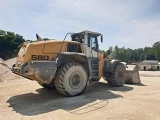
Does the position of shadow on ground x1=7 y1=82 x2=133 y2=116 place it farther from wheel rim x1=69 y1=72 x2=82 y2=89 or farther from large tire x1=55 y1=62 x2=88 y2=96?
wheel rim x1=69 y1=72 x2=82 y2=89

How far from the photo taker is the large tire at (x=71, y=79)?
742 centimetres

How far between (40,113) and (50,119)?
68cm

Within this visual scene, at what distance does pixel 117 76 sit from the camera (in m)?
10.4

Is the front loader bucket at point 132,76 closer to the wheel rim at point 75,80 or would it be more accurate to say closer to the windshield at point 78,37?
the windshield at point 78,37

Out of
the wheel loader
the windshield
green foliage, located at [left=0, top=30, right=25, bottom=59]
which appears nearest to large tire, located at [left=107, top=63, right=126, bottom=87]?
the wheel loader

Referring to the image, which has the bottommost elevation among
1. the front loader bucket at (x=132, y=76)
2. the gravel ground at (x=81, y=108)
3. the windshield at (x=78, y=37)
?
the gravel ground at (x=81, y=108)

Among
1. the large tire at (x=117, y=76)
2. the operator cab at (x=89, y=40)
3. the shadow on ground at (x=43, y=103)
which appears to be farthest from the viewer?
the large tire at (x=117, y=76)

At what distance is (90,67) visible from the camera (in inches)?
352

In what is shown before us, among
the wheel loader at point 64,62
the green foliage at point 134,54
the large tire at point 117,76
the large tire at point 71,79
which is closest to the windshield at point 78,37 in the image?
the wheel loader at point 64,62

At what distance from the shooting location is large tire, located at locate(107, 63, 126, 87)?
10244 millimetres

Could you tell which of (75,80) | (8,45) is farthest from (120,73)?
(8,45)

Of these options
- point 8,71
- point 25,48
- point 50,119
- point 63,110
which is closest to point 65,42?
point 25,48

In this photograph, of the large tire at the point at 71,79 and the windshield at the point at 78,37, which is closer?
the large tire at the point at 71,79

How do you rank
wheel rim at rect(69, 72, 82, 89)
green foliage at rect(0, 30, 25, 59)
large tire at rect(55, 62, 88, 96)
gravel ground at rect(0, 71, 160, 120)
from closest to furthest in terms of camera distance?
1. gravel ground at rect(0, 71, 160, 120)
2. large tire at rect(55, 62, 88, 96)
3. wheel rim at rect(69, 72, 82, 89)
4. green foliage at rect(0, 30, 25, 59)
